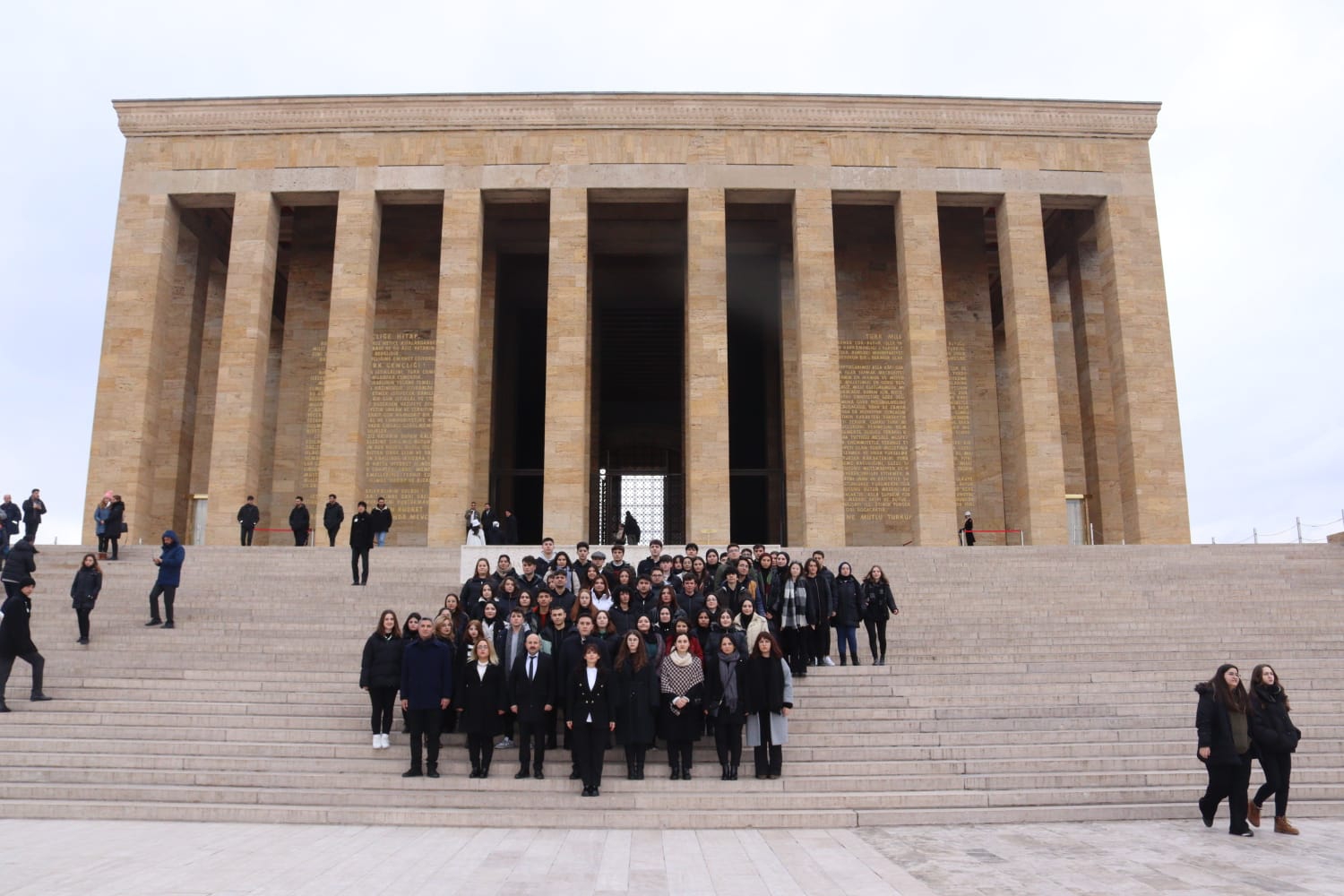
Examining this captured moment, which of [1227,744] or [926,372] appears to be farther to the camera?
[926,372]

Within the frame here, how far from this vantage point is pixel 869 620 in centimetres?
1146

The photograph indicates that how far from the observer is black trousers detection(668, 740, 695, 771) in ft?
28.4

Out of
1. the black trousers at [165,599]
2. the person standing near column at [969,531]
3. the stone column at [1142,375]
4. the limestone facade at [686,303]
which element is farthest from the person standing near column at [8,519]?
the stone column at [1142,375]

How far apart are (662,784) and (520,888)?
287cm

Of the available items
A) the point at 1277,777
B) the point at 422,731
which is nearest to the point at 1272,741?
the point at 1277,777

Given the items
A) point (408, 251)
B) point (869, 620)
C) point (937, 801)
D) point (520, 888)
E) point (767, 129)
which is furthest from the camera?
→ point (408, 251)

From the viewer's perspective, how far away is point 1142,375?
2253 cm

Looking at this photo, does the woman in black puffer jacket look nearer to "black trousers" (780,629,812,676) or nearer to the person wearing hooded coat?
"black trousers" (780,629,812,676)

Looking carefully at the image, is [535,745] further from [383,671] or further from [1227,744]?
[1227,744]

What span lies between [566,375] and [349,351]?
483 centimetres

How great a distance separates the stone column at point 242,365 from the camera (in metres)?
21.8

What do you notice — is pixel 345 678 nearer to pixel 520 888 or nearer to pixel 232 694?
pixel 232 694

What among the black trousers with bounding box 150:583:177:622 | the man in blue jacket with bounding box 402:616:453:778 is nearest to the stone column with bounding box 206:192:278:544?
the black trousers with bounding box 150:583:177:622

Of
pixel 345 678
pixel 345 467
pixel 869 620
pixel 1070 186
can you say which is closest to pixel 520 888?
pixel 345 678
